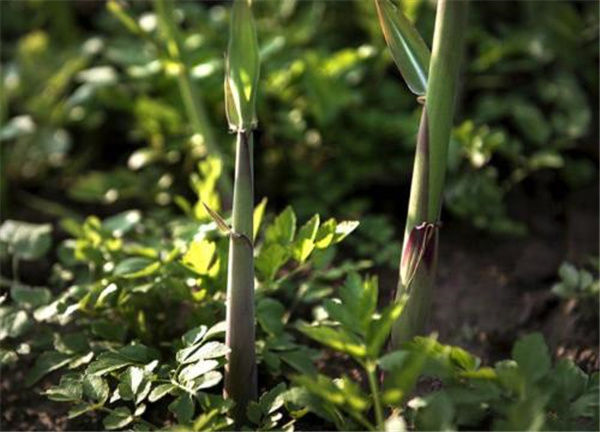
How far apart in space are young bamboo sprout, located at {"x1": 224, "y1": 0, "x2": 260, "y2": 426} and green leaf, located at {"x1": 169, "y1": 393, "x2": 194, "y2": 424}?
0.29 feet

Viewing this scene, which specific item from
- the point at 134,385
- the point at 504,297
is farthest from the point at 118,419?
the point at 504,297

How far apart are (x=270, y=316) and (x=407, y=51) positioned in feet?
1.21

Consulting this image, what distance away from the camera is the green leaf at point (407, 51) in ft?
3.47

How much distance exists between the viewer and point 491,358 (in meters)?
1.30

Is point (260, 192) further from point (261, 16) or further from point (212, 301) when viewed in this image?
point (212, 301)

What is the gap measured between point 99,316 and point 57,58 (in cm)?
85

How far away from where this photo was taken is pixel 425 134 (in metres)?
1.02

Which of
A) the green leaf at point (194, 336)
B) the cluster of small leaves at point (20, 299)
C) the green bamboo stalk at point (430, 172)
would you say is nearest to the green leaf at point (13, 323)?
the cluster of small leaves at point (20, 299)

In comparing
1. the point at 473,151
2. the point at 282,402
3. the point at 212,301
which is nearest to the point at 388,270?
the point at 473,151

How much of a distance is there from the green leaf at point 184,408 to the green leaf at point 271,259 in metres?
0.20

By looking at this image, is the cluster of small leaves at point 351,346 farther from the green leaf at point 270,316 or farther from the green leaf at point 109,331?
the green leaf at point 109,331

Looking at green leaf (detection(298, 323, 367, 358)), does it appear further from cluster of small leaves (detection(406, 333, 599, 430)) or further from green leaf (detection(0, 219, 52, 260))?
green leaf (detection(0, 219, 52, 260))

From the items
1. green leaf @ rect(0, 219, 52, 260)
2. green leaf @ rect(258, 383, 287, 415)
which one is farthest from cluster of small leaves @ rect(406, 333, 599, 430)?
green leaf @ rect(0, 219, 52, 260)

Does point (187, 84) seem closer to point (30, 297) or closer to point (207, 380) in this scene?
point (30, 297)
